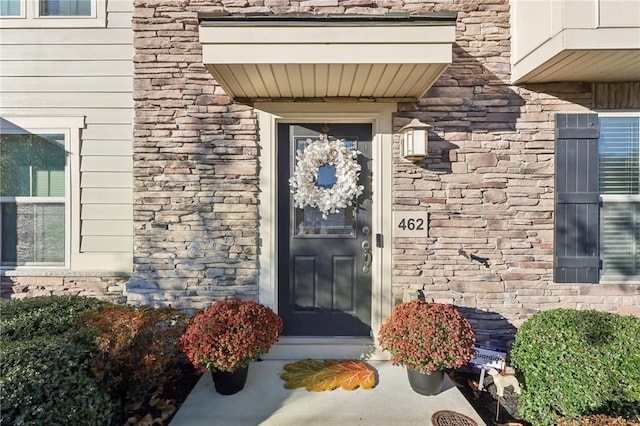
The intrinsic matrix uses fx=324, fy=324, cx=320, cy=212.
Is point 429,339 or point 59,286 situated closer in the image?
point 429,339

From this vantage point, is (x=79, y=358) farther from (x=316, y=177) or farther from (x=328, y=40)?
(x=328, y=40)

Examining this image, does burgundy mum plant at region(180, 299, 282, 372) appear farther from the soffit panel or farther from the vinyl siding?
the soffit panel

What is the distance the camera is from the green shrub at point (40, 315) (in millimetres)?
2344

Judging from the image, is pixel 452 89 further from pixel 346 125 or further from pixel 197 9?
pixel 197 9

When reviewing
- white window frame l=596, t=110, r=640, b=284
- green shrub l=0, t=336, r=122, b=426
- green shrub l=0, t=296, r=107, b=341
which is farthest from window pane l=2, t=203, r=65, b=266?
white window frame l=596, t=110, r=640, b=284

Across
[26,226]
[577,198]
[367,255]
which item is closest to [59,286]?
[26,226]

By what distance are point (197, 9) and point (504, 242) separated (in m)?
3.51

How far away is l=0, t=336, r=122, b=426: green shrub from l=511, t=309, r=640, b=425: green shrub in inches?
114

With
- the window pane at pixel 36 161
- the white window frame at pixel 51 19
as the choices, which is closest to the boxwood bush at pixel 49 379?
the window pane at pixel 36 161

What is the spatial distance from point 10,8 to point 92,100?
121 cm

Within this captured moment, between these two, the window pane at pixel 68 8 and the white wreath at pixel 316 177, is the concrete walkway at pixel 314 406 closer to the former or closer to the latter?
the white wreath at pixel 316 177

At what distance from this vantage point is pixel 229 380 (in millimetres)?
2455

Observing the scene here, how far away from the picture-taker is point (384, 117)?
2.97 m

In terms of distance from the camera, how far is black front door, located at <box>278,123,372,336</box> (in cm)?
305
